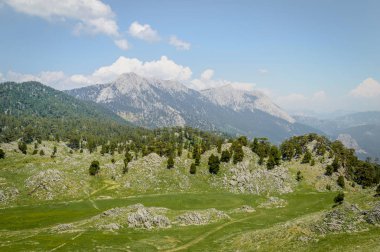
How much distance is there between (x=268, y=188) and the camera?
6491 inches

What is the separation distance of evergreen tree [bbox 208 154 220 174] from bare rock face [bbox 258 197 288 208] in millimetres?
42180

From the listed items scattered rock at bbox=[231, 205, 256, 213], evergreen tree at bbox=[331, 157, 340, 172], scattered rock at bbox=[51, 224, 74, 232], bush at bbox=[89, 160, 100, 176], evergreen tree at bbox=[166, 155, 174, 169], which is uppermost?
evergreen tree at bbox=[331, 157, 340, 172]

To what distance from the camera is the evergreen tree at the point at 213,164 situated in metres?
181

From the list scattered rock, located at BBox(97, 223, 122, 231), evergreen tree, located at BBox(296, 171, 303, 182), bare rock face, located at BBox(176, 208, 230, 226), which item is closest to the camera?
scattered rock, located at BBox(97, 223, 122, 231)

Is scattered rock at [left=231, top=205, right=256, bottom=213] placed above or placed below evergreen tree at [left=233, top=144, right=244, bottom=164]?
below

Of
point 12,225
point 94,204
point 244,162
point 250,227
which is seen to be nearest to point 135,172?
point 94,204

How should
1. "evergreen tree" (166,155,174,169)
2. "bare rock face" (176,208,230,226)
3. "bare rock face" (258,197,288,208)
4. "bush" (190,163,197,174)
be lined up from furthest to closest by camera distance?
"evergreen tree" (166,155,174,169) < "bush" (190,163,197,174) < "bare rock face" (258,197,288,208) < "bare rock face" (176,208,230,226)

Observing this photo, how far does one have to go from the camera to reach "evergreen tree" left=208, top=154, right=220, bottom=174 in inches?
7136

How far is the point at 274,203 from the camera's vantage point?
465ft

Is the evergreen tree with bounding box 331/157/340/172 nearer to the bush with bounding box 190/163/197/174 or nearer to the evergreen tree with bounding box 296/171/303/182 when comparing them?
the evergreen tree with bounding box 296/171/303/182

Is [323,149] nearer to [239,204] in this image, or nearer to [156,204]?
[239,204]

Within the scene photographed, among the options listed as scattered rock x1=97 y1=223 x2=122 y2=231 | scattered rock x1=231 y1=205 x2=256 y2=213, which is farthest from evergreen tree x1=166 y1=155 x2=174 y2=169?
scattered rock x1=97 y1=223 x2=122 y2=231

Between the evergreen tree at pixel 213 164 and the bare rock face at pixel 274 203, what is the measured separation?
4218cm

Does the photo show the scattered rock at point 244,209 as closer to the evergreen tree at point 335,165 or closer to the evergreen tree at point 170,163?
the evergreen tree at point 170,163
